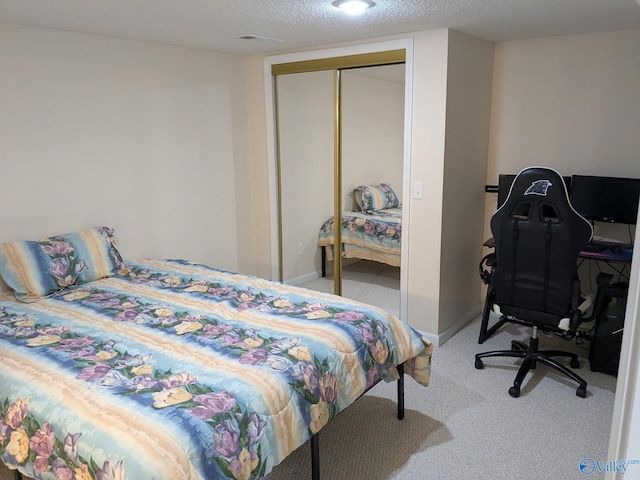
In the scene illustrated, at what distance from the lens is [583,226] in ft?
8.83

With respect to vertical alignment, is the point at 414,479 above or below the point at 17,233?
below

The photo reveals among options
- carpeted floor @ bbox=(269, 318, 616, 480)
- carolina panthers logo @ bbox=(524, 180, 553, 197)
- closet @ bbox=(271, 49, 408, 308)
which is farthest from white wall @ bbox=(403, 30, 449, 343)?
carolina panthers logo @ bbox=(524, 180, 553, 197)

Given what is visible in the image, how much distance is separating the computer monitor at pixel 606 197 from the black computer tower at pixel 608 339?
455mm

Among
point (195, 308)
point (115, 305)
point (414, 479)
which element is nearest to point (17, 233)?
point (115, 305)

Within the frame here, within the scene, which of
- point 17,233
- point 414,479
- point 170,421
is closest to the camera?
point 170,421

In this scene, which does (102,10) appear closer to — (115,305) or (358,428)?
(115,305)

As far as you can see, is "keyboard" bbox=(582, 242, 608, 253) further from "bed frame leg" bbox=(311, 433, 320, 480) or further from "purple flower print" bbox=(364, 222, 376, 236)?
"bed frame leg" bbox=(311, 433, 320, 480)

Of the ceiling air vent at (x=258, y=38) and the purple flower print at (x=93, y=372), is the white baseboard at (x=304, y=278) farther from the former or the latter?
the purple flower print at (x=93, y=372)

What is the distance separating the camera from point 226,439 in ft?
5.34

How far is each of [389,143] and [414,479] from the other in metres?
2.29

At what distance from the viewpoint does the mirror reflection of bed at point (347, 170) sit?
147 inches

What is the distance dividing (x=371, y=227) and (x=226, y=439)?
2.57 metres

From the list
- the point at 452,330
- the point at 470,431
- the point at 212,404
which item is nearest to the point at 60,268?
the point at 212,404

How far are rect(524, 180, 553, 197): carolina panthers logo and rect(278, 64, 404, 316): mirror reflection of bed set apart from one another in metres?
1.08
